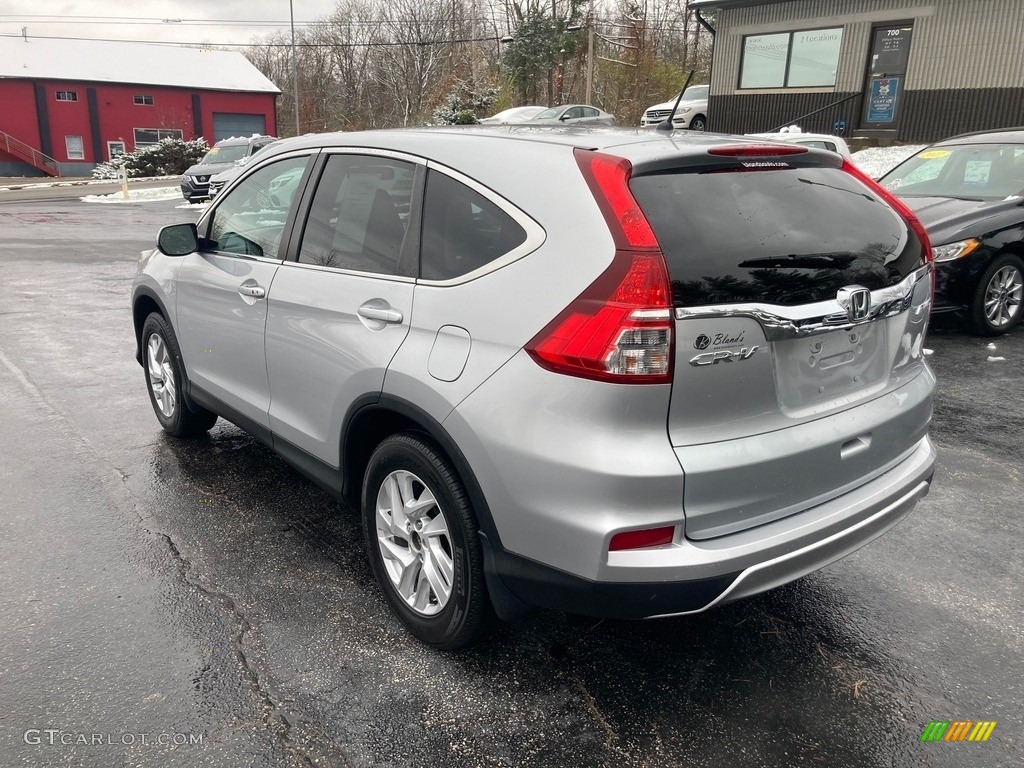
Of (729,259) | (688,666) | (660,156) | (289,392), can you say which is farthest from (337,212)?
(688,666)

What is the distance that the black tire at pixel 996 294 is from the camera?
7.12 m

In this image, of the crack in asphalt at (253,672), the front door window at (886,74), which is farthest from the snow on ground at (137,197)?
the crack in asphalt at (253,672)

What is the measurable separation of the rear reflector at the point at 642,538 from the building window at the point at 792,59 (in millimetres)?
22260

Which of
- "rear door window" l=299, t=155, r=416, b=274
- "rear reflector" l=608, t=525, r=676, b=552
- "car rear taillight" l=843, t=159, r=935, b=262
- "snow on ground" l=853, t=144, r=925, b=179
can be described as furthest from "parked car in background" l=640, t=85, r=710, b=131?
"rear reflector" l=608, t=525, r=676, b=552

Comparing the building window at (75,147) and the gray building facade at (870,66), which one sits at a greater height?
the gray building facade at (870,66)

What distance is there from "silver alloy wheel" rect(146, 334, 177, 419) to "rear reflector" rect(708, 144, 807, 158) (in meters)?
3.53

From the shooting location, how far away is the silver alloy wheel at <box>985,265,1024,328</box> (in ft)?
23.8

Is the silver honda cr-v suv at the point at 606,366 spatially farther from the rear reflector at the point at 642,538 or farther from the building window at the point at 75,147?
the building window at the point at 75,147

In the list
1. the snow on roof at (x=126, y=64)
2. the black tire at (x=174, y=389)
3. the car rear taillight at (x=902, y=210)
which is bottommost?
the black tire at (x=174, y=389)

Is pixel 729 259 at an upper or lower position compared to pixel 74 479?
upper

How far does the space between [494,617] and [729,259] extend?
141cm

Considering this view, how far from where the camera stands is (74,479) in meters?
4.46

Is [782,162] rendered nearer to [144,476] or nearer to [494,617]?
[494,617]

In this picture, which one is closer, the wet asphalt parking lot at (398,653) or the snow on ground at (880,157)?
the wet asphalt parking lot at (398,653)
